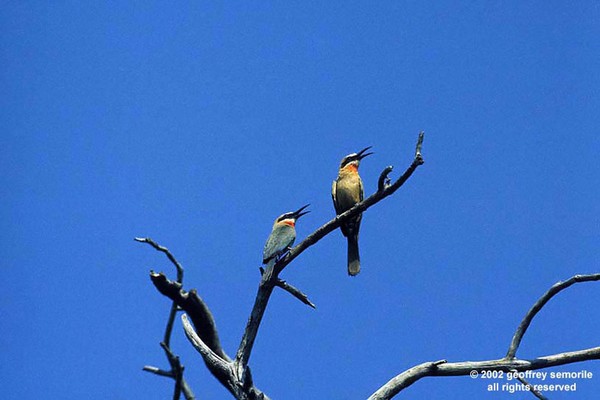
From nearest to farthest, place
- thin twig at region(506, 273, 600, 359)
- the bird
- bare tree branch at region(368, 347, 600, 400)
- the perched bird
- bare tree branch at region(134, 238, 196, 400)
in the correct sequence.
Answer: bare tree branch at region(134, 238, 196, 400)
thin twig at region(506, 273, 600, 359)
bare tree branch at region(368, 347, 600, 400)
the bird
the perched bird

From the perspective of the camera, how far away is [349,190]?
28.7 feet

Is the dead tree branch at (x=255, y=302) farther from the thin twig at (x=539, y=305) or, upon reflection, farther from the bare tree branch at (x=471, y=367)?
the thin twig at (x=539, y=305)

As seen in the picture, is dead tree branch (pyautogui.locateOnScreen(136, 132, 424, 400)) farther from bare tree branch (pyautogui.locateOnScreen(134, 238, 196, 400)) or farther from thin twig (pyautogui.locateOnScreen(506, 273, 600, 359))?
thin twig (pyautogui.locateOnScreen(506, 273, 600, 359))

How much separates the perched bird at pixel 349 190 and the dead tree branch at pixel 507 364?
2.48m

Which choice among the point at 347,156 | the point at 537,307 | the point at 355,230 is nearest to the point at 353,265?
the point at 355,230

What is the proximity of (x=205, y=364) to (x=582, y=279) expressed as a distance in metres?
3.18

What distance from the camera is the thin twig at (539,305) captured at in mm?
5535

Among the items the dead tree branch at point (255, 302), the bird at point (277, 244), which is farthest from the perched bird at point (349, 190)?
the dead tree branch at point (255, 302)

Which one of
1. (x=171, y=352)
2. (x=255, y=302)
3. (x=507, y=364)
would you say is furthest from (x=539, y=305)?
(x=171, y=352)

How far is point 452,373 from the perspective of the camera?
6004mm

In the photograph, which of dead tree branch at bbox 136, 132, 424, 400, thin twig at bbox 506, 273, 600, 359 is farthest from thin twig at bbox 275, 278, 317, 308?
thin twig at bbox 506, 273, 600, 359

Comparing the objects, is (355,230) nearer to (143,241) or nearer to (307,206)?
(307,206)

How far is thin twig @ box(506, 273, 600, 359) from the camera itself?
5.54 metres

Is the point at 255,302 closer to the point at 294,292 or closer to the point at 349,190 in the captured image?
the point at 294,292
